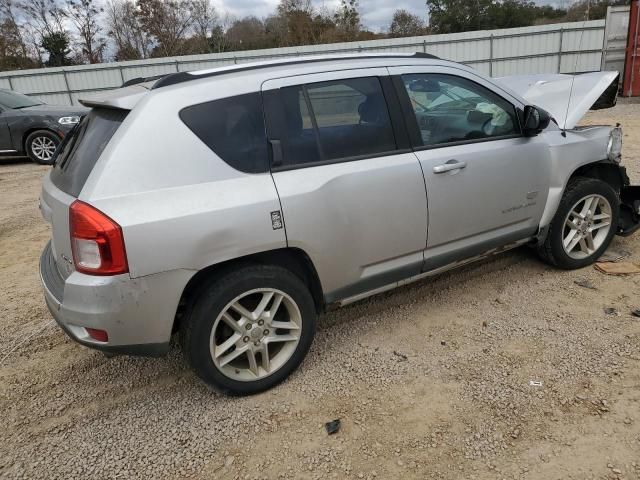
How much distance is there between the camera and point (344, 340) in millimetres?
3307

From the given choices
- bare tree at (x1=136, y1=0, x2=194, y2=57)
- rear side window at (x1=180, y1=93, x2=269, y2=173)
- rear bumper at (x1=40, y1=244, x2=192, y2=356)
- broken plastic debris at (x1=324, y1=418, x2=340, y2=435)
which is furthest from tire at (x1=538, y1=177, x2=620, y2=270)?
bare tree at (x1=136, y1=0, x2=194, y2=57)

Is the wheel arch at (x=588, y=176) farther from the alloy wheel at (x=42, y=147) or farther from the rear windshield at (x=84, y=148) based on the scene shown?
the alloy wheel at (x=42, y=147)

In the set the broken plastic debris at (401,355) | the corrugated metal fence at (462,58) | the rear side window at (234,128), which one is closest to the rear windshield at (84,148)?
the rear side window at (234,128)

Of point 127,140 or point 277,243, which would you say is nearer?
point 127,140

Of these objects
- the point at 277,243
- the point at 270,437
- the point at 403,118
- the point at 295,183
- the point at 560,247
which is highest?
the point at 403,118

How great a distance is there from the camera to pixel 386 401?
270cm

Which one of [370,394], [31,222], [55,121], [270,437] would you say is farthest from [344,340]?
[55,121]

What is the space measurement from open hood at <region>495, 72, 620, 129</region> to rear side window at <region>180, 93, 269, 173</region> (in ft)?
8.17

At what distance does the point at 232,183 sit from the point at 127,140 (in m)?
0.53

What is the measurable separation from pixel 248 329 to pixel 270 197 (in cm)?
73

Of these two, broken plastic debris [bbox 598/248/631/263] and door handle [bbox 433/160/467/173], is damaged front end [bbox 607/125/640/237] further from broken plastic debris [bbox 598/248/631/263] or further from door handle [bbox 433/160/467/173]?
door handle [bbox 433/160/467/173]

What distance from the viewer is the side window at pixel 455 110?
3166 millimetres

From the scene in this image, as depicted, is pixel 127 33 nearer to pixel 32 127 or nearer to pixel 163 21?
pixel 163 21

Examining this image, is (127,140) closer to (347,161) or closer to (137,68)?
(347,161)
